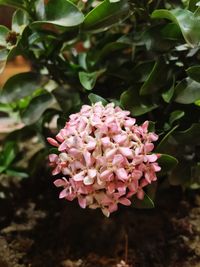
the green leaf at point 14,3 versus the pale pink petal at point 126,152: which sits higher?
the green leaf at point 14,3

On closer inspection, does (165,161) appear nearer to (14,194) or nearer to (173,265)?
(173,265)

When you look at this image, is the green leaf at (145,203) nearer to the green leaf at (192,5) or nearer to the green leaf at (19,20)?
the green leaf at (192,5)

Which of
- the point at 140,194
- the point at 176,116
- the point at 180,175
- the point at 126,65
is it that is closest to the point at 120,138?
the point at 140,194

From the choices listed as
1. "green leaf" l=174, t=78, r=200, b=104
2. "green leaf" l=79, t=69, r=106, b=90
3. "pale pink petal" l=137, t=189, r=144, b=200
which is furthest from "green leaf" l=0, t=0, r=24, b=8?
"pale pink petal" l=137, t=189, r=144, b=200

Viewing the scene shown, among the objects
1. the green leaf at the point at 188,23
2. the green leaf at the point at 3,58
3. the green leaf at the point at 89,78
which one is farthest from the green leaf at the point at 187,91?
the green leaf at the point at 3,58

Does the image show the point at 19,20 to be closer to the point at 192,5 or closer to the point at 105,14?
the point at 105,14

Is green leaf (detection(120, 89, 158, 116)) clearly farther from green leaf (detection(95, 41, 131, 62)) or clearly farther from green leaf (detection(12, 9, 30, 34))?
green leaf (detection(12, 9, 30, 34))
